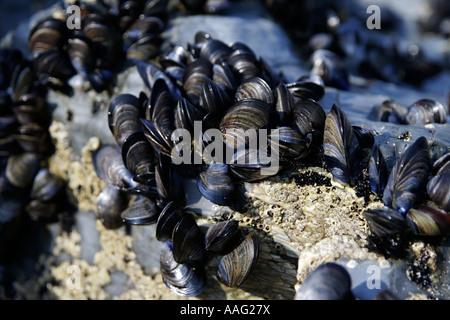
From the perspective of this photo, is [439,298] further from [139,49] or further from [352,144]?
[139,49]

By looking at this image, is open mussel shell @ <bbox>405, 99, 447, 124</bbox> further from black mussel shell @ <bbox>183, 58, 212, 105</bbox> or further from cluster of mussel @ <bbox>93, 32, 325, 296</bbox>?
black mussel shell @ <bbox>183, 58, 212, 105</bbox>

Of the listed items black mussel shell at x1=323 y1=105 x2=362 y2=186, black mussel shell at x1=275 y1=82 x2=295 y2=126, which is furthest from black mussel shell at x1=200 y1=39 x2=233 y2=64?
black mussel shell at x1=323 y1=105 x2=362 y2=186

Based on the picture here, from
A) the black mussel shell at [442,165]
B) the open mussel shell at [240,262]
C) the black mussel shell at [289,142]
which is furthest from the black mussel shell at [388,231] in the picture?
the open mussel shell at [240,262]

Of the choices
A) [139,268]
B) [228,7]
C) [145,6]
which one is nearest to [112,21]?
[145,6]

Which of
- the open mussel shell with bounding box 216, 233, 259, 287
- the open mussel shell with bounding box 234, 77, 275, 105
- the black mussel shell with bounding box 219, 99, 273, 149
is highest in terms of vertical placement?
the open mussel shell with bounding box 234, 77, 275, 105

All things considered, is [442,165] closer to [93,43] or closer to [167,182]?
[167,182]

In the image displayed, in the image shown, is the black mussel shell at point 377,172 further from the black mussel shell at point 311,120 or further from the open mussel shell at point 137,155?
the open mussel shell at point 137,155
